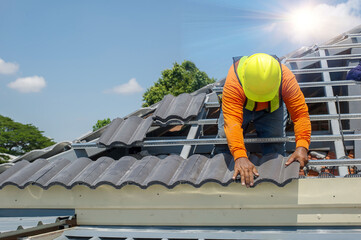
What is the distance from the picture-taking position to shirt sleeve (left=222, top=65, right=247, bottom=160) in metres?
2.84

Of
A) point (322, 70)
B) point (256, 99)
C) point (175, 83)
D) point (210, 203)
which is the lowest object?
point (210, 203)

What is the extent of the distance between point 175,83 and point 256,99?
2441cm

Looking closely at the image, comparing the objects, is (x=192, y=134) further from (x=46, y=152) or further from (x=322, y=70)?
(x=322, y=70)

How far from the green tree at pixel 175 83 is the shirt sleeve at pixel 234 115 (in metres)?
23.1

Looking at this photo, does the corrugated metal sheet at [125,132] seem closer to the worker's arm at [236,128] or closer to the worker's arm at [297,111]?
the worker's arm at [236,128]

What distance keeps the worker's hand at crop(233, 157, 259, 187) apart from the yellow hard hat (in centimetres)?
66

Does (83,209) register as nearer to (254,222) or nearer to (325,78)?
(254,222)

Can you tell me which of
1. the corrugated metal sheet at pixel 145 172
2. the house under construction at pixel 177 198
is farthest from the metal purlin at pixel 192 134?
the corrugated metal sheet at pixel 145 172

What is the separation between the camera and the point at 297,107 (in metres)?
3.08

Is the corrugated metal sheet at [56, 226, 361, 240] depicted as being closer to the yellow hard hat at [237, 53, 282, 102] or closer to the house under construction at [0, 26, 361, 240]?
the house under construction at [0, 26, 361, 240]

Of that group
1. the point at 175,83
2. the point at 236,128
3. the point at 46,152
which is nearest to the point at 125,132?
the point at 46,152

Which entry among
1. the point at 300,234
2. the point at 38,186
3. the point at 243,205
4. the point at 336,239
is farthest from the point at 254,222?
the point at 38,186

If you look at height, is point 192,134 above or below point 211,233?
above

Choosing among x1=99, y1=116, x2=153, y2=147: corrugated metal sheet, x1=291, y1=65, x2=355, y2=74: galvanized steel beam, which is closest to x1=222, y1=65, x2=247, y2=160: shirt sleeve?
x1=99, y1=116, x2=153, y2=147: corrugated metal sheet
